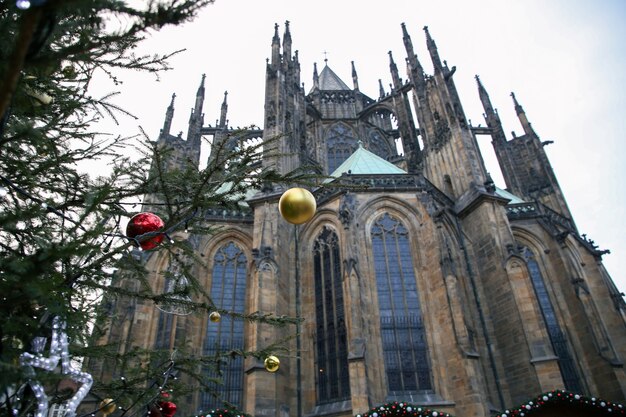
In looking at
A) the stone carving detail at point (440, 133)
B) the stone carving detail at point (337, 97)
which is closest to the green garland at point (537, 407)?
the stone carving detail at point (440, 133)

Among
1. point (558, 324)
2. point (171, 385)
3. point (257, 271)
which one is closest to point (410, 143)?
point (558, 324)

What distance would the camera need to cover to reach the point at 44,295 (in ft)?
6.97

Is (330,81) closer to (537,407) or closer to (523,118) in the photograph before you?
(523,118)

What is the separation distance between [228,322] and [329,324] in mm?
3957

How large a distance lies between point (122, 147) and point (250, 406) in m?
9.52

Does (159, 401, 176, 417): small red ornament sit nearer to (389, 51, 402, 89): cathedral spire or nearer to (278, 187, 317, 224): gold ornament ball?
(278, 187, 317, 224): gold ornament ball

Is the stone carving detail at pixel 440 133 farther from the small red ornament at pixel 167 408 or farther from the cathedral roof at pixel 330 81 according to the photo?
the small red ornament at pixel 167 408

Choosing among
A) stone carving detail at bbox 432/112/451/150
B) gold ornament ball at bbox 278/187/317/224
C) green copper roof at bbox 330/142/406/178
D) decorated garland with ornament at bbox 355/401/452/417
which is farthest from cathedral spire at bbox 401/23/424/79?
gold ornament ball at bbox 278/187/317/224

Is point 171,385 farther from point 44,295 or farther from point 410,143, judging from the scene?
point 410,143

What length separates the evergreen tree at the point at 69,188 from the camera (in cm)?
214

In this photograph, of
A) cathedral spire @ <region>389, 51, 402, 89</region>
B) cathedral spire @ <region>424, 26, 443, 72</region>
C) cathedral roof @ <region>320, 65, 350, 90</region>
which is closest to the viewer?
cathedral spire @ <region>424, 26, 443, 72</region>

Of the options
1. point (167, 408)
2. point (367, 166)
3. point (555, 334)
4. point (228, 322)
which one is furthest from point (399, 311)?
point (167, 408)

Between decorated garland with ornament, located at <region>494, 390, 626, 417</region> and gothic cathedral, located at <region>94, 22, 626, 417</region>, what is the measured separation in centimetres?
199

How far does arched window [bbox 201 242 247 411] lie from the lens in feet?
46.6
